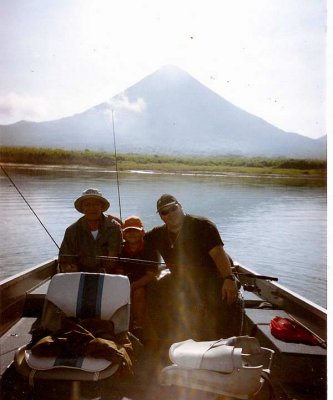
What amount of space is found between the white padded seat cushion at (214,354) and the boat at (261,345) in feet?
0.16

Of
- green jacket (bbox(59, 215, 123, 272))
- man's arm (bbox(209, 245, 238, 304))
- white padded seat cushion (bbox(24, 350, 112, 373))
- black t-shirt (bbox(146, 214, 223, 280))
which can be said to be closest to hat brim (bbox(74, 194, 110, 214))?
green jacket (bbox(59, 215, 123, 272))

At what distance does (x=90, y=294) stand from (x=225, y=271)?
711 millimetres

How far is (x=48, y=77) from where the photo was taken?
10.3 feet

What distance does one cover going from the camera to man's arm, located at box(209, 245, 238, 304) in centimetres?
229

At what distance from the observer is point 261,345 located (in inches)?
102

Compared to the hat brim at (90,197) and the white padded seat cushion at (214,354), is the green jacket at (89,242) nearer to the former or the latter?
the hat brim at (90,197)

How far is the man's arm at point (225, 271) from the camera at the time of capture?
2287 millimetres

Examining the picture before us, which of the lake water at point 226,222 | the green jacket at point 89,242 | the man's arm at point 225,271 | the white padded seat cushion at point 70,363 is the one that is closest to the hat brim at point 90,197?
the green jacket at point 89,242

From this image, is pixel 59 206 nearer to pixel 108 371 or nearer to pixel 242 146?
pixel 108 371

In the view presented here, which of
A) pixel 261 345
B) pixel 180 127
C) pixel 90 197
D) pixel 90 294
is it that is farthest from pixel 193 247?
pixel 180 127

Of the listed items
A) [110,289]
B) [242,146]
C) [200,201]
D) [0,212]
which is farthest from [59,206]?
[242,146]

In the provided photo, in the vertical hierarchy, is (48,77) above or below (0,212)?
above

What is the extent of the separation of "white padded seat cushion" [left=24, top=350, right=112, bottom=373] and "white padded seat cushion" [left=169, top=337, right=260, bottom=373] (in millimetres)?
322

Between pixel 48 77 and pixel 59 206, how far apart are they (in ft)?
28.8
